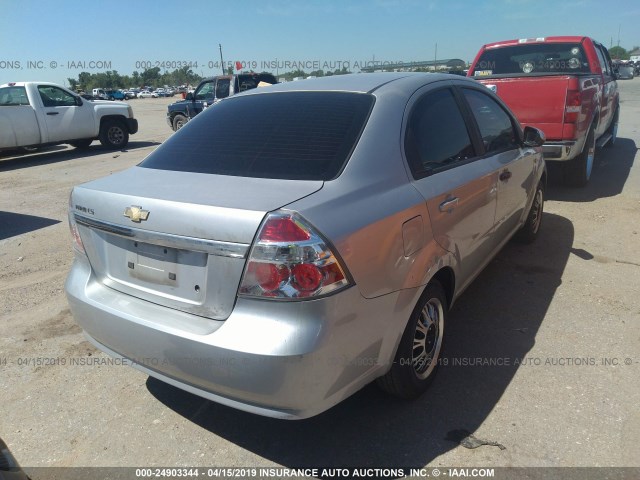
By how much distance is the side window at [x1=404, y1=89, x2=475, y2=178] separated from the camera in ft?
8.89

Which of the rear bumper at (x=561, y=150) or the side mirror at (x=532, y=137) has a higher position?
the side mirror at (x=532, y=137)

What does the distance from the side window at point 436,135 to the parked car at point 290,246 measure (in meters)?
0.01

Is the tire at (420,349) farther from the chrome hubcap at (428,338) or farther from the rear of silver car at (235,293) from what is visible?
the rear of silver car at (235,293)

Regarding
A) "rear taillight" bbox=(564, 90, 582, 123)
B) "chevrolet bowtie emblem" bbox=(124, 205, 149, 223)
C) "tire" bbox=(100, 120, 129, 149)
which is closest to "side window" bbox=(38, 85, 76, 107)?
"tire" bbox=(100, 120, 129, 149)

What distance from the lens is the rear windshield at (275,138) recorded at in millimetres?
2424

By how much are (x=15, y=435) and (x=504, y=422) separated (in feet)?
8.46


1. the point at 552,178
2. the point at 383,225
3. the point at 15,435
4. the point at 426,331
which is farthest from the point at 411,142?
the point at 552,178

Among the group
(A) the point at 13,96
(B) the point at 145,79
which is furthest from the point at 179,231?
(B) the point at 145,79

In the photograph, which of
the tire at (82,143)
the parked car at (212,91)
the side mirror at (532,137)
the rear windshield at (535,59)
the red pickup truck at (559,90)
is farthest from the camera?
the parked car at (212,91)

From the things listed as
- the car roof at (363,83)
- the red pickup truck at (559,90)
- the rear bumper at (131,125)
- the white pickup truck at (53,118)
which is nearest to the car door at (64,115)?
the white pickup truck at (53,118)

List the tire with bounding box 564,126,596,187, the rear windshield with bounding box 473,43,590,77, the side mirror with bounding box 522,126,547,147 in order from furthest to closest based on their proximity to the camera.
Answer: the rear windshield with bounding box 473,43,590,77 < the tire with bounding box 564,126,596,187 < the side mirror with bounding box 522,126,547,147

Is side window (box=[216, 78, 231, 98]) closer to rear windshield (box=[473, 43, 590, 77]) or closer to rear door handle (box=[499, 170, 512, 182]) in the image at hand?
rear windshield (box=[473, 43, 590, 77])

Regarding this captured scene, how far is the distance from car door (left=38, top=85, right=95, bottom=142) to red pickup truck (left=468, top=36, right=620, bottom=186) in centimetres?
972

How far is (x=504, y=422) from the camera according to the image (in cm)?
261
